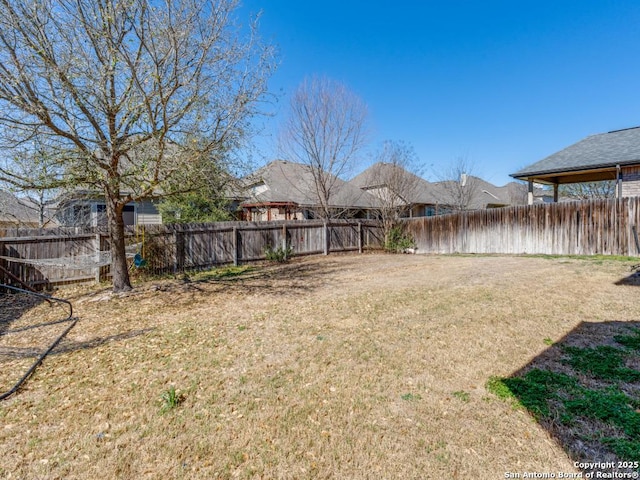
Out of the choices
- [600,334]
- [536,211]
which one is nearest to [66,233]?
[600,334]

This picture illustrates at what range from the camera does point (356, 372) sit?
3.27 metres

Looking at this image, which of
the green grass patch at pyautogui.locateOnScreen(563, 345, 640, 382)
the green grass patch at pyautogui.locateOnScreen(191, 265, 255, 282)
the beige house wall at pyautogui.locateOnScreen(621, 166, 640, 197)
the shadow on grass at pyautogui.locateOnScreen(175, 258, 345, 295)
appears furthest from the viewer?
the beige house wall at pyautogui.locateOnScreen(621, 166, 640, 197)

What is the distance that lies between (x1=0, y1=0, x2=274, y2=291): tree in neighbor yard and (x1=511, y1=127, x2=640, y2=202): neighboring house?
11.4m

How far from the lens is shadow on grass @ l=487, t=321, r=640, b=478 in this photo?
6.89 feet

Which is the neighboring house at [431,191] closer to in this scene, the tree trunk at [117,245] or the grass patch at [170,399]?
the tree trunk at [117,245]

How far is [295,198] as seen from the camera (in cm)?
1739

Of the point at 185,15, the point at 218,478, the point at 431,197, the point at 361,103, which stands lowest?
the point at 218,478

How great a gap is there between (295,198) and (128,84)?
12.0m

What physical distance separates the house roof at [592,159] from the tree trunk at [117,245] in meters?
13.5

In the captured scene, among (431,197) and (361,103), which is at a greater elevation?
(361,103)

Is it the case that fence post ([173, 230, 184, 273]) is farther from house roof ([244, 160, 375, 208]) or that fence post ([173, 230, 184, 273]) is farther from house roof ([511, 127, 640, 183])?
house roof ([511, 127, 640, 183])

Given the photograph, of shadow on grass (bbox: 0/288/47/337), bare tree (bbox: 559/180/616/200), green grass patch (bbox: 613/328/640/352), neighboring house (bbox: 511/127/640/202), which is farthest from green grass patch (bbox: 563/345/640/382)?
bare tree (bbox: 559/180/616/200)

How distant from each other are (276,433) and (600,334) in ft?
12.8

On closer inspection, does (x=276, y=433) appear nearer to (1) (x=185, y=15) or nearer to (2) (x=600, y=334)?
(2) (x=600, y=334)
